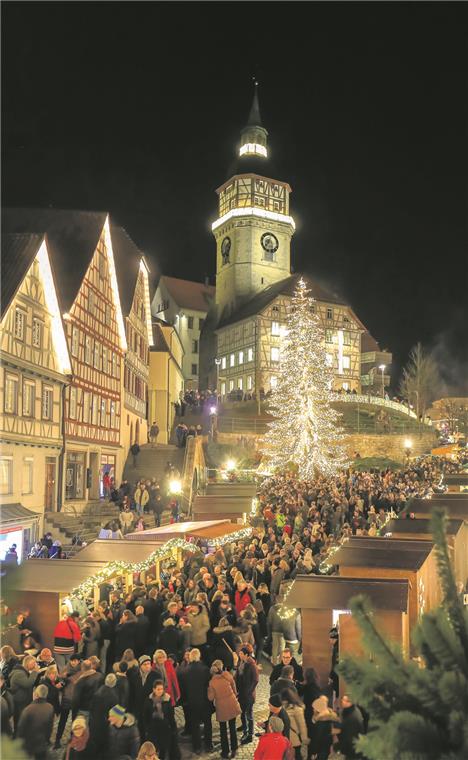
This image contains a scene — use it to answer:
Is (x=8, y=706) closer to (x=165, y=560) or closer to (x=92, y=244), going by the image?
(x=165, y=560)

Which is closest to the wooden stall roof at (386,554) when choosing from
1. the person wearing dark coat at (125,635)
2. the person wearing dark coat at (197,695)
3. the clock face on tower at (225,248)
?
the person wearing dark coat at (125,635)

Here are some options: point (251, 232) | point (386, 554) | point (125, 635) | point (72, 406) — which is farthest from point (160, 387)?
point (125, 635)

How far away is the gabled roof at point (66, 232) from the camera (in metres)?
30.6

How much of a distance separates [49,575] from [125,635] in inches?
96.2

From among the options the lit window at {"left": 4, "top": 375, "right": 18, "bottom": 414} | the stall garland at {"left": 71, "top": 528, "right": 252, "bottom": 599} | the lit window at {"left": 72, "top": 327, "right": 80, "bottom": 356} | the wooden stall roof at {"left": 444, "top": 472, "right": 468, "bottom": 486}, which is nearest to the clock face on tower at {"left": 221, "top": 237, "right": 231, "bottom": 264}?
the lit window at {"left": 72, "top": 327, "right": 80, "bottom": 356}

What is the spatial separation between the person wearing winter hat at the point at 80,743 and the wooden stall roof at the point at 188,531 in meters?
9.09

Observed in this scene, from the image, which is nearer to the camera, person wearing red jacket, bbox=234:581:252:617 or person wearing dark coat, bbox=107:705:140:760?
person wearing dark coat, bbox=107:705:140:760

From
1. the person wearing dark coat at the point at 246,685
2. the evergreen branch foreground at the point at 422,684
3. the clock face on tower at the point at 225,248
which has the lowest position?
the person wearing dark coat at the point at 246,685

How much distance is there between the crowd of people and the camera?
7824 millimetres

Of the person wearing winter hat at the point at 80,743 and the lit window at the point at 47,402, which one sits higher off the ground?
the lit window at the point at 47,402

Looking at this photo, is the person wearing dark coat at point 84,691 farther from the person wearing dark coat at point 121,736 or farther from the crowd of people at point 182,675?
the person wearing dark coat at point 121,736

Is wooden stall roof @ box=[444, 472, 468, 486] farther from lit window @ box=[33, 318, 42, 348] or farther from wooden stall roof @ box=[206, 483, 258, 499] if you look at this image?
lit window @ box=[33, 318, 42, 348]

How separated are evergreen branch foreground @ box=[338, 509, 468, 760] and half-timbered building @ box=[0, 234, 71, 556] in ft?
66.6

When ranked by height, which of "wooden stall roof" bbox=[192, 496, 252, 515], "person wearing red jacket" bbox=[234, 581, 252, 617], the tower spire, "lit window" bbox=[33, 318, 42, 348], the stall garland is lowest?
"person wearing red jacket" bbox=[234, 581, 252, 617]
